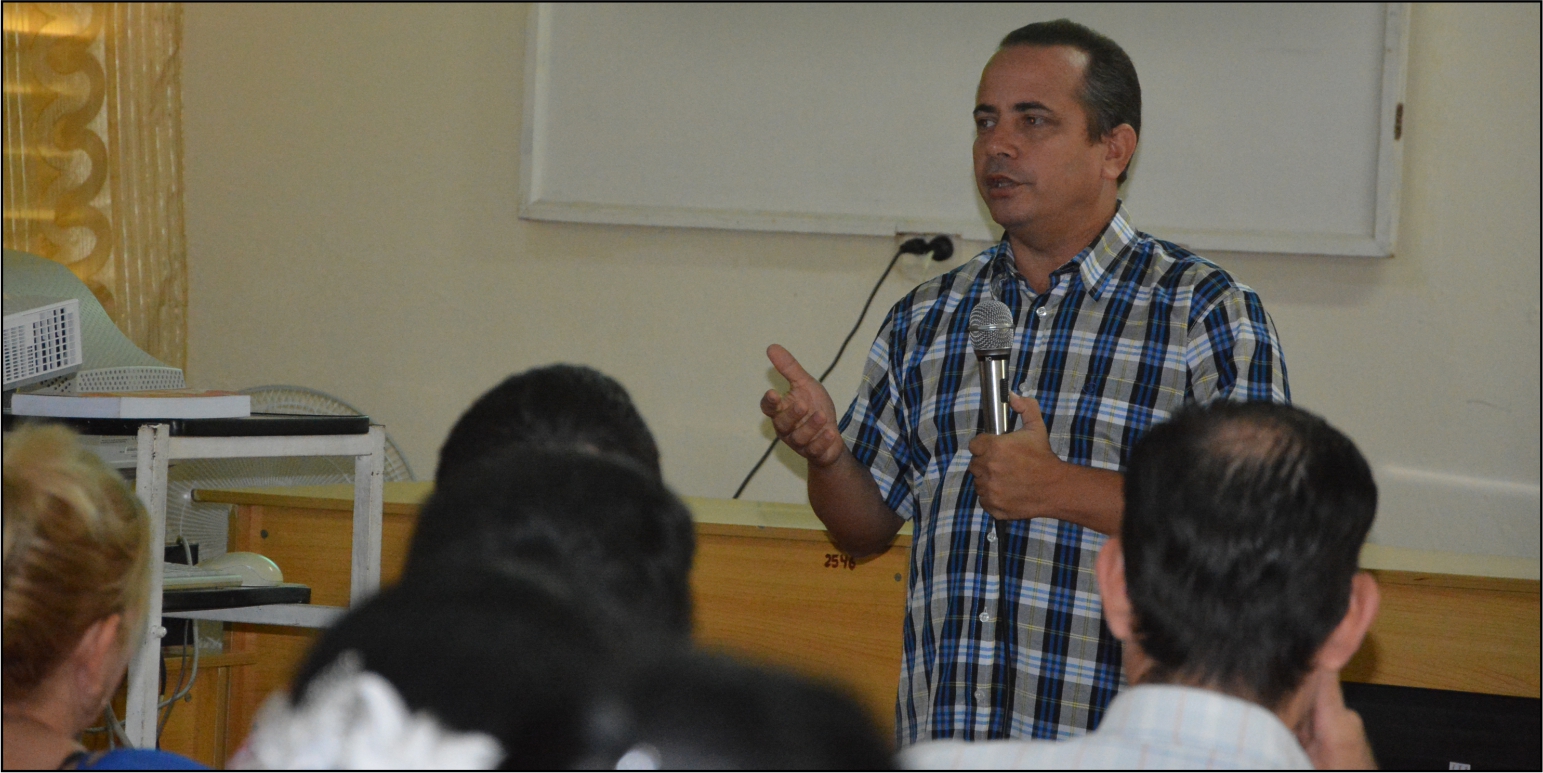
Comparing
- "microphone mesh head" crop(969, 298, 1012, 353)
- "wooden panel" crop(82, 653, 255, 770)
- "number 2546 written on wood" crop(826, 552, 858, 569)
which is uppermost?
"microphone mesh head" crop(969, 298, 1012, 353)

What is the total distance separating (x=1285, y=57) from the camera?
285cm

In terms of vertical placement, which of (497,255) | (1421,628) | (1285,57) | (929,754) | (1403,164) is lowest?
(1421,628)

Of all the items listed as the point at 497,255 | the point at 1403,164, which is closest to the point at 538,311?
the point at 497,255

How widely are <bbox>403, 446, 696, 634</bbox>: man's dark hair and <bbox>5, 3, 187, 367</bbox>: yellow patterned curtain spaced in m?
2.73

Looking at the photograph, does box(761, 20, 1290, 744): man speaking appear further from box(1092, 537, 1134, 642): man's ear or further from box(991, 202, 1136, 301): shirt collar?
box(1092, 537, 1134, 642): man's ear

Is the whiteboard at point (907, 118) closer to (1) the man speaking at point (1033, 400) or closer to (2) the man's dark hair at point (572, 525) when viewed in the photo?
(1) the man speaking at point (1033, 400)

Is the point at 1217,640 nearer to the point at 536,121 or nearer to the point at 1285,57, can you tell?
the point at 1285,57

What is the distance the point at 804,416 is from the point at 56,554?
92 centimetres

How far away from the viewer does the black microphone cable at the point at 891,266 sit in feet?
9.89

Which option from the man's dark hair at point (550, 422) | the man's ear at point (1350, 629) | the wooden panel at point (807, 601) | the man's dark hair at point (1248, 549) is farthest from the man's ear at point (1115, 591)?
the wooden panel at point (807, 601)

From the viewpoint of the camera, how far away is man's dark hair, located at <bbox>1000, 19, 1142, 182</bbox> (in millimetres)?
1782

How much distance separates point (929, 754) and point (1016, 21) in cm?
240

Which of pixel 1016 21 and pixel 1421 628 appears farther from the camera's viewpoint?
pixel 1016 21

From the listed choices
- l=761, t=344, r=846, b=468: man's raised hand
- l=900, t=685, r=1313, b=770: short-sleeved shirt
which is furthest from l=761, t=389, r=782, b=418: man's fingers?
l=900, t=685, r=1313, b=770: short-sleeved shirt
